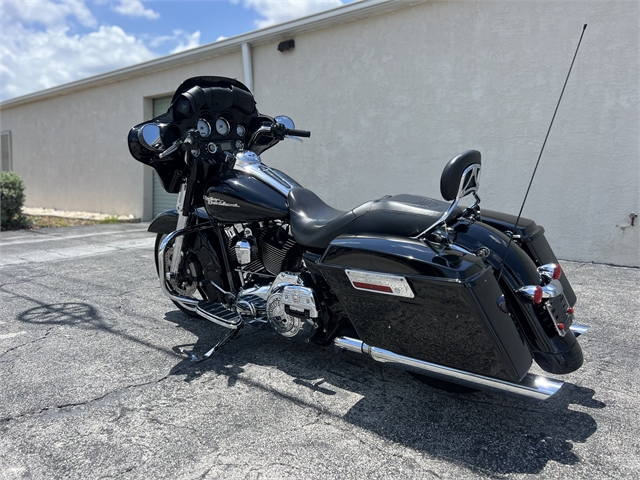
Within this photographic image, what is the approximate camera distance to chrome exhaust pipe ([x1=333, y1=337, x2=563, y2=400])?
220 centimetres

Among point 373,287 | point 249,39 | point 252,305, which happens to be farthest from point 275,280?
point 249,39

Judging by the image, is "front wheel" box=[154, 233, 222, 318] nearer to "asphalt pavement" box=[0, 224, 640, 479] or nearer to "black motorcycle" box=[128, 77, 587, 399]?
"black motorcycle" box=[128, 77, 587, 399]

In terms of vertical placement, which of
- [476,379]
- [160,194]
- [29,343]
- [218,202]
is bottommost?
[29,343]

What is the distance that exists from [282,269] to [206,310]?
593 millimetres

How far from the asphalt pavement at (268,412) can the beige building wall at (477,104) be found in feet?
8.19

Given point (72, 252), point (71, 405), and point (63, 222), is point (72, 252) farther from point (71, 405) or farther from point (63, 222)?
point (63, 222)

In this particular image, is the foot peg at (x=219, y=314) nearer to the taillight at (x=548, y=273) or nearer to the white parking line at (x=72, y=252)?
the taillight at (x=548, y=273)

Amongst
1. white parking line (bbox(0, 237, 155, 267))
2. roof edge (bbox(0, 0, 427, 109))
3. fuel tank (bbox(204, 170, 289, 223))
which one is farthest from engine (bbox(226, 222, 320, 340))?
roof edge (bbox(0, 0, 427, 109))

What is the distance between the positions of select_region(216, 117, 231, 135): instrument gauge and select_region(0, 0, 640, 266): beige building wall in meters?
4.20

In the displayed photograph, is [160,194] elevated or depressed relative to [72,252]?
elevated

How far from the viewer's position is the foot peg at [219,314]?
3.23 meters

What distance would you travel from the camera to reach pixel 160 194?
1206 centimetres

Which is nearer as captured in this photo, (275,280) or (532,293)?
(532,293)

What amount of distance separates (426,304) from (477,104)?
17.4ft
